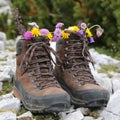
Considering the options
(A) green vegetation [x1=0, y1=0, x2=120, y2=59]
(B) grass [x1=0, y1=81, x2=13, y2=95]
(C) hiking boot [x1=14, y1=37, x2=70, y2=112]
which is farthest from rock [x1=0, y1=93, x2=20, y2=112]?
(A) green vegetation [x1=0, y1=0, x2=120, y2=59]

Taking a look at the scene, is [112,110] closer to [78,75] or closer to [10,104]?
[78,75]

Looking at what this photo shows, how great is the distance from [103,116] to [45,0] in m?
6.21

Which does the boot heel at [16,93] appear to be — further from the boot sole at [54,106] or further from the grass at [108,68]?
the grass at [108,68]

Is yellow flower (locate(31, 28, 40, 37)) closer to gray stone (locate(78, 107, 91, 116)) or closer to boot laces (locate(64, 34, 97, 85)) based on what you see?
boot laces (locate(64, 34, 97, 85))

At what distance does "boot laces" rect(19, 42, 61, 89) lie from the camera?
3604 millimetres

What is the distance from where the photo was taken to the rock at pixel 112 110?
3621 mm

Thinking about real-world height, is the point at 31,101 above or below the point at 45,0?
below

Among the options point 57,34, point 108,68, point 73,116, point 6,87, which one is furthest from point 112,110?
point 108,68

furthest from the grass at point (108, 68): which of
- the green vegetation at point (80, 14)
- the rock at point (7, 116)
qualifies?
the rock at point (7, 116)

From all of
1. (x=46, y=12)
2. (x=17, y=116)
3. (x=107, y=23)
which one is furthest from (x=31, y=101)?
(x=46, y=12)

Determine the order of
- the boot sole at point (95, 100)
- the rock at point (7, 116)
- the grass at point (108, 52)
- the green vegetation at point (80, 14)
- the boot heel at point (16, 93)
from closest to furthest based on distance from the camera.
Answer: the rock at point (7, 116)
the boot sole at point (95, 100)
the boot heel at point (16, 93)
the grass at point (108, 52)
the green vegetation at point (80, 14)

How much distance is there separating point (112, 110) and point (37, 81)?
0.65 meters

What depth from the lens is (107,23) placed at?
28.3 feet

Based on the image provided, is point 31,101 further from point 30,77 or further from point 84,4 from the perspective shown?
point 84,4
